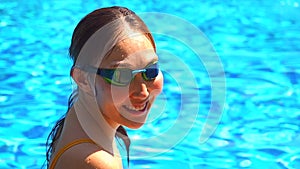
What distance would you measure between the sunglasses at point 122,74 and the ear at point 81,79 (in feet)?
0.26

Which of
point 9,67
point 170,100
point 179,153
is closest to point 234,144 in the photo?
point 179,153

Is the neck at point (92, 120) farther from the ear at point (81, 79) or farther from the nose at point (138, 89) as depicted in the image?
the nose at point (138, 89)

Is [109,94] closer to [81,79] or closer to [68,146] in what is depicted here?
[81,79]

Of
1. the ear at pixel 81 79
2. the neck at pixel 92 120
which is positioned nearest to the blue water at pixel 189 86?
the neck at pixel 92 120

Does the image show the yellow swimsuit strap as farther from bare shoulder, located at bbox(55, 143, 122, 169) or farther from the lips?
the lips

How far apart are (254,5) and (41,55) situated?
3460 mm

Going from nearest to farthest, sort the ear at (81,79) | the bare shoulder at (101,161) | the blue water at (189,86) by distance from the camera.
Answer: the bare shoulder at (101,161), the ear at (81,79), the blue water at (189,86)

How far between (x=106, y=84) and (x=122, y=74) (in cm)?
8

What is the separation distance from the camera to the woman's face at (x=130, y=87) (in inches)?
86.3

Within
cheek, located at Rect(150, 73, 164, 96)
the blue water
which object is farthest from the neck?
the blue water

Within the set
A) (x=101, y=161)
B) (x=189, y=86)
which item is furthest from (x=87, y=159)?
(x=189, y=86)

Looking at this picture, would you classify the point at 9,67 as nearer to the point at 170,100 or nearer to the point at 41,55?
the point at 41,55

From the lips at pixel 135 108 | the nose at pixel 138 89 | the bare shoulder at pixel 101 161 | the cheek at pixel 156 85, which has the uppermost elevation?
the cheek at pixel 156 85

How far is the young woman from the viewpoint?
2189 mm
